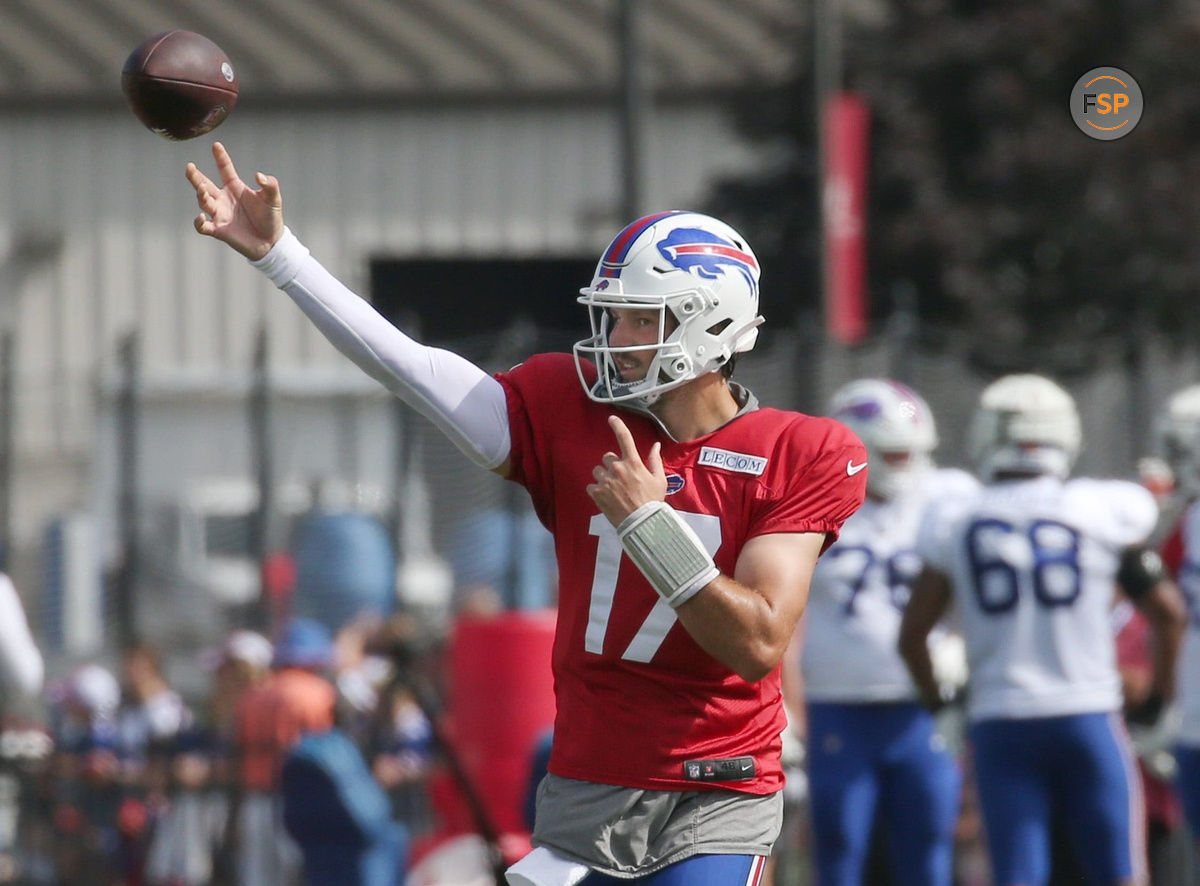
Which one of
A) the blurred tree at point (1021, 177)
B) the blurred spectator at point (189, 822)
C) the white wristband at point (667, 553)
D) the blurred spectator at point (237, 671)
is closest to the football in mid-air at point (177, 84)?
the white wristband at point (667, 553)

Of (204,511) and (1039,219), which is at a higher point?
(1039,219)

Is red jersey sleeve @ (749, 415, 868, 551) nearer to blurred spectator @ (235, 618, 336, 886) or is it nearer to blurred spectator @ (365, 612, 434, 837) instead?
blurred spectator @ (365, 612, 434, 837)

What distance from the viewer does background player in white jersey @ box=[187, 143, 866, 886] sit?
3.97 meters

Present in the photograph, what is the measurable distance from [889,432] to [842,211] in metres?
6.52

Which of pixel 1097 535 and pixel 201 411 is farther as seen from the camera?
pixel 201 411

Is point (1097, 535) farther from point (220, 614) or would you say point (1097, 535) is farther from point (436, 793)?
point (220, 614)

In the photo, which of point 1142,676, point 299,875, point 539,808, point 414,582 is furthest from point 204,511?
point 539,808

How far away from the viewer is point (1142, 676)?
8.07 metres

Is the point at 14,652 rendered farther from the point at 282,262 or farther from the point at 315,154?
the point at 315,154

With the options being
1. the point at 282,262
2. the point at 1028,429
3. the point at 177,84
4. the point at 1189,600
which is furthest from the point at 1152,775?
the point at 177,84

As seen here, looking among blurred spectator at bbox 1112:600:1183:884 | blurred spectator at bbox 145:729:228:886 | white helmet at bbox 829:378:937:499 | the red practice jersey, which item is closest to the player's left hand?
the red practice jersey

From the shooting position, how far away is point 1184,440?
24.4ft

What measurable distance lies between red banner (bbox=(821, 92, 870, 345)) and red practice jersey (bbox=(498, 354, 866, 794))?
31.3ft

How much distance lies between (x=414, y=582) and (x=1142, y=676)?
4.71 m
